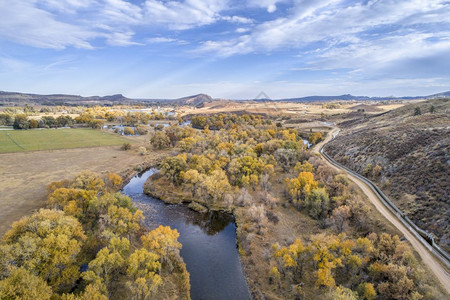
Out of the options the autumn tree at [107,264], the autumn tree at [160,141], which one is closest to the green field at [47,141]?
the autumn tree at [160,141]

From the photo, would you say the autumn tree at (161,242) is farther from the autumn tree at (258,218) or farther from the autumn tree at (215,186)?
the autumn tree at (215,186)

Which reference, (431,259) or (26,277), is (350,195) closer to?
(431,259)

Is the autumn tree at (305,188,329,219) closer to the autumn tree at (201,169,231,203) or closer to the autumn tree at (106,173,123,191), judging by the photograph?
the autumn tree at (201,169,231,203)

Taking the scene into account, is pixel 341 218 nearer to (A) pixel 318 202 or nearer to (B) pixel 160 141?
(A) pixel 318 202

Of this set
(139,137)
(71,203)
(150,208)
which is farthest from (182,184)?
(139,137)

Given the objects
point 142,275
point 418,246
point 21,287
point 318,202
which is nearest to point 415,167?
point 318,202

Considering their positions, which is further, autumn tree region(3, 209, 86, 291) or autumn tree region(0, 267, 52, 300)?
autumn tree region(3, 209, 86, 291)

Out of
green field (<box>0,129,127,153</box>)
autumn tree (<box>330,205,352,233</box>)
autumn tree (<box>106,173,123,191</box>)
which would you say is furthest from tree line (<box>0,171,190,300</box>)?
green field (<box>0,129,127,153</box>)
